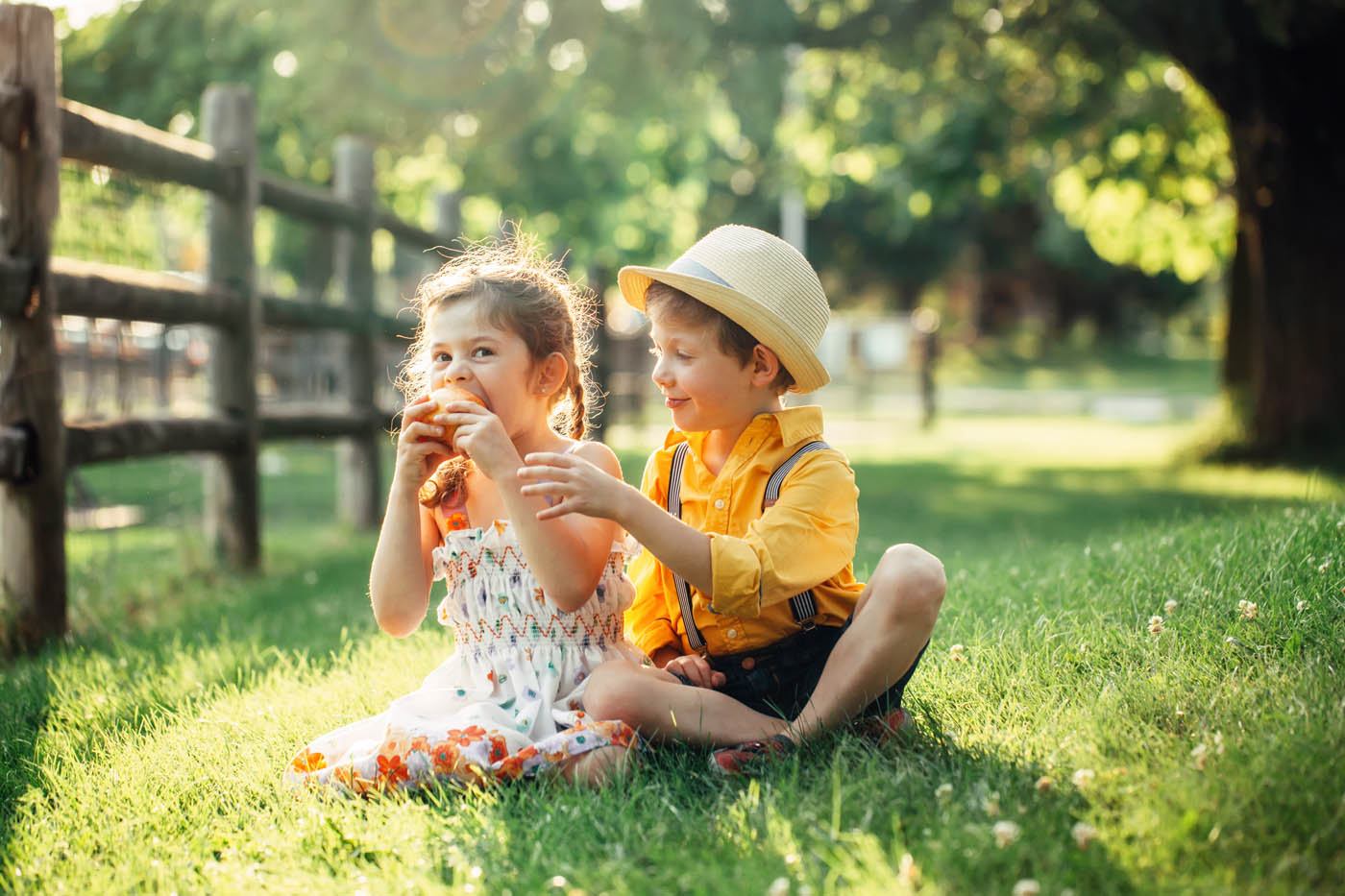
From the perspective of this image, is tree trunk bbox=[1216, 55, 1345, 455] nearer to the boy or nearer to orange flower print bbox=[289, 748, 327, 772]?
the boy

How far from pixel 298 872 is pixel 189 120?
12.3 m

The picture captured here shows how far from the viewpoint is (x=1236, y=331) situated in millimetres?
12938

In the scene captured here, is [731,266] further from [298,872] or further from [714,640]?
[298,872]

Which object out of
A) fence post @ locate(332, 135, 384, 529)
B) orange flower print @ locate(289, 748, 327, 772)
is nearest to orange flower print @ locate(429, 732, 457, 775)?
orange flower print @ locate(289, 748, 327, 772)

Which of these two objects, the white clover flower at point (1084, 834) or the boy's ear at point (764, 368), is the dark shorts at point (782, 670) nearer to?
the boy's ear at point (764, 368)

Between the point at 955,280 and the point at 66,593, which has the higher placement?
the point at 955,280

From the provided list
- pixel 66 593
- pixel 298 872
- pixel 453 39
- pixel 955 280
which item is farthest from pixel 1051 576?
pixel 955 280

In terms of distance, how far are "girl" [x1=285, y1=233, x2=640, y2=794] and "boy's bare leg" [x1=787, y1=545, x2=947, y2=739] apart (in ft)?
1.46

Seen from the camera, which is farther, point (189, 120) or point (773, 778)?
point (189, 120)

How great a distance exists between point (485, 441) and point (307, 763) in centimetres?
84

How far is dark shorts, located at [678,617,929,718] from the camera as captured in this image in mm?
2934

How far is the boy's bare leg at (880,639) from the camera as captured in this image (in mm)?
2641

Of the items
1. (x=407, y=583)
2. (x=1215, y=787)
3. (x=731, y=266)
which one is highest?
(x=731, y=266)

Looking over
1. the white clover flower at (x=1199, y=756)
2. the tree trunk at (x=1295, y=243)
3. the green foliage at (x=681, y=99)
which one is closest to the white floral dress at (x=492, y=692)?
the white clover flower at (x=1199, y=756)
